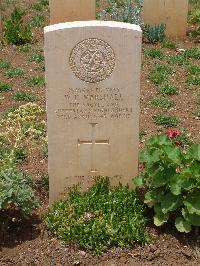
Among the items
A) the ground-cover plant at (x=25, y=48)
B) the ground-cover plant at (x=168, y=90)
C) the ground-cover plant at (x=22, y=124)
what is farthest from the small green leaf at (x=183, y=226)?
the ground-cover plant at (x=25, y=48)

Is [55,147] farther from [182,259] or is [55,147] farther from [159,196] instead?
[182,259]

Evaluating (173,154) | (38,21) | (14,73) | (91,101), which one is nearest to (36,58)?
(14,73)

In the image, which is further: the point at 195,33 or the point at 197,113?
the point at 195,33

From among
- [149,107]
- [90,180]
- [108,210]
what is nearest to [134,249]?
[108,210]

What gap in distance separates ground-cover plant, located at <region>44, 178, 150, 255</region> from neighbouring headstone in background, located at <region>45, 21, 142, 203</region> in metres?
0.17

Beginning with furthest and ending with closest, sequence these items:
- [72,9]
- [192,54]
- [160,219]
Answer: [72,9], [192,54], [160,219]

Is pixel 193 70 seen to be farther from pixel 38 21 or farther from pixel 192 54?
pixel 38 21

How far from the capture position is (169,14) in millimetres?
10203

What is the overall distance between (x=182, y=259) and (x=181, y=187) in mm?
605

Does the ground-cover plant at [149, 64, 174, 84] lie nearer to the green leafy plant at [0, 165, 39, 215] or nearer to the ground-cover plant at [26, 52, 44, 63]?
A: the ground-cover plant at [26, 52, 44, 63]

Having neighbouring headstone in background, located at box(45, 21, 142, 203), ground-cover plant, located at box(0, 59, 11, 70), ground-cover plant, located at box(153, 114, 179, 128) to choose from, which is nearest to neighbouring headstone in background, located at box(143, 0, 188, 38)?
ground-cover plant, located at box(0, 59, 11, 70)

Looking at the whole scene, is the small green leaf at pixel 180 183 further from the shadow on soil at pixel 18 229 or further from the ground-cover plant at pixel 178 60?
the ground-cover plant at pixel 178 60

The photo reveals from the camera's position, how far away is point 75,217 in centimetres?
468

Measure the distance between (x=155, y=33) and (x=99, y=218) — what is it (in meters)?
5.80
